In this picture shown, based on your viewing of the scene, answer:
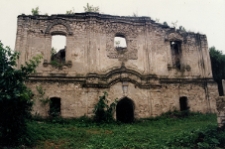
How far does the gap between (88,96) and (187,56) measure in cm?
757

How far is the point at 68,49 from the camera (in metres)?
14.8

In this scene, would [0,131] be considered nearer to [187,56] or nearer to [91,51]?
[91,51]

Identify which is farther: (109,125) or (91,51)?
(91,51)

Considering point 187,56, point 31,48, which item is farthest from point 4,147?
point 187,56

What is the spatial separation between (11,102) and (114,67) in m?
7.90

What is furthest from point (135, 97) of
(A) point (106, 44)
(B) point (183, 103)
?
(A) point (106, 44)

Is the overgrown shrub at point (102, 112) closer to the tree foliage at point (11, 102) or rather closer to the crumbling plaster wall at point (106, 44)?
the crumbling plaster wall at point (106, 44)

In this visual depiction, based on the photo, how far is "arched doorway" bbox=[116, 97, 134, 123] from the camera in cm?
1486

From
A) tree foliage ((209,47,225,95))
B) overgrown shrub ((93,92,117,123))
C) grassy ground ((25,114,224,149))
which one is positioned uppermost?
tree foliage ((209,47,225,95))

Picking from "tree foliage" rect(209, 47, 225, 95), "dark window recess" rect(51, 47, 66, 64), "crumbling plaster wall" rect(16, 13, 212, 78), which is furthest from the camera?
"tree foliage" rect(209, 47, 225, 95)

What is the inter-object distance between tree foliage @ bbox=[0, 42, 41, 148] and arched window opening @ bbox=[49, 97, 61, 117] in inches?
183

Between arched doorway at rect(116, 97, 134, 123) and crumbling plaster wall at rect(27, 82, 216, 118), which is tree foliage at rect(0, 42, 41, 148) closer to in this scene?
crumbling plaster wall at rect(27, 82, 216, 118)

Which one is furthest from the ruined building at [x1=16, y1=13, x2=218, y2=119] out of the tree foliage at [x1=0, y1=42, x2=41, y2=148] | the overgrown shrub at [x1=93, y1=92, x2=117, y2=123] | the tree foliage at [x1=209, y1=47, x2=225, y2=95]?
the tree foliage at [x1=0, y1=42, x2=41, y2=148]

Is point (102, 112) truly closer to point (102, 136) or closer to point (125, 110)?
point (125, 110)
